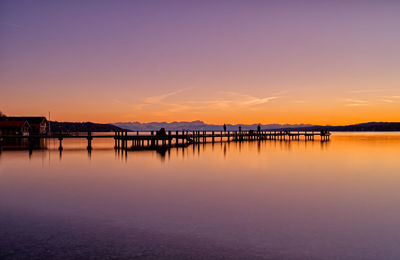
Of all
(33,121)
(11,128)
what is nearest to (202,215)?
(11,128)

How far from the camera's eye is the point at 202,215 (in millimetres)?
13430

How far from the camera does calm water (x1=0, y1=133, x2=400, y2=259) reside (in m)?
9.70

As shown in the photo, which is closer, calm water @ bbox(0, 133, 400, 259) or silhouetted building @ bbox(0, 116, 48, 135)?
calm water @ bbox(0, 133, 400, 259)

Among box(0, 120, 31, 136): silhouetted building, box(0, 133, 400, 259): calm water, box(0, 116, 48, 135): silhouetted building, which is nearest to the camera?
box(0, 133, 400, 259): calm water

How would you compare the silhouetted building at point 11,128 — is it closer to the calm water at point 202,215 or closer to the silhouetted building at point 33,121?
the silhouetted building at point 33,121

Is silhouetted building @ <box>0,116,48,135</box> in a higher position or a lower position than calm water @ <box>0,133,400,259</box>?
higher

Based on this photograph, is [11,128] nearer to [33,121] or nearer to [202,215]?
[33,121]

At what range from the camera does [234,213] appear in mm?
13680

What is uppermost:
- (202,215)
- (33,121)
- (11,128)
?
(33,121)

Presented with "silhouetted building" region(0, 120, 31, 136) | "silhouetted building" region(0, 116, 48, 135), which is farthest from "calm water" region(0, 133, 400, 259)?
"silhouetted building" region(0, 116, 48, 135)

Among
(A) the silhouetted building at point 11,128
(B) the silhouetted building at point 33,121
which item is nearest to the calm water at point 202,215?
(A) the silhouetted building at point 11,128

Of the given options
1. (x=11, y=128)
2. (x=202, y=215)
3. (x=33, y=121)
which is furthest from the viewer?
(x=33, y=121)

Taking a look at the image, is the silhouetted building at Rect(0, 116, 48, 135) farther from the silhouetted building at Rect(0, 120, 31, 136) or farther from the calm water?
the calm water

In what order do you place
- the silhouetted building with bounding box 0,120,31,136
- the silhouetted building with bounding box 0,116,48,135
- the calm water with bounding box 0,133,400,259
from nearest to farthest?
the calm water with bounding box 0,133,400,259
the silhouetted building with bounding box 0,120,31,136
the silhouetted building with bounding box 0,116,48,135
